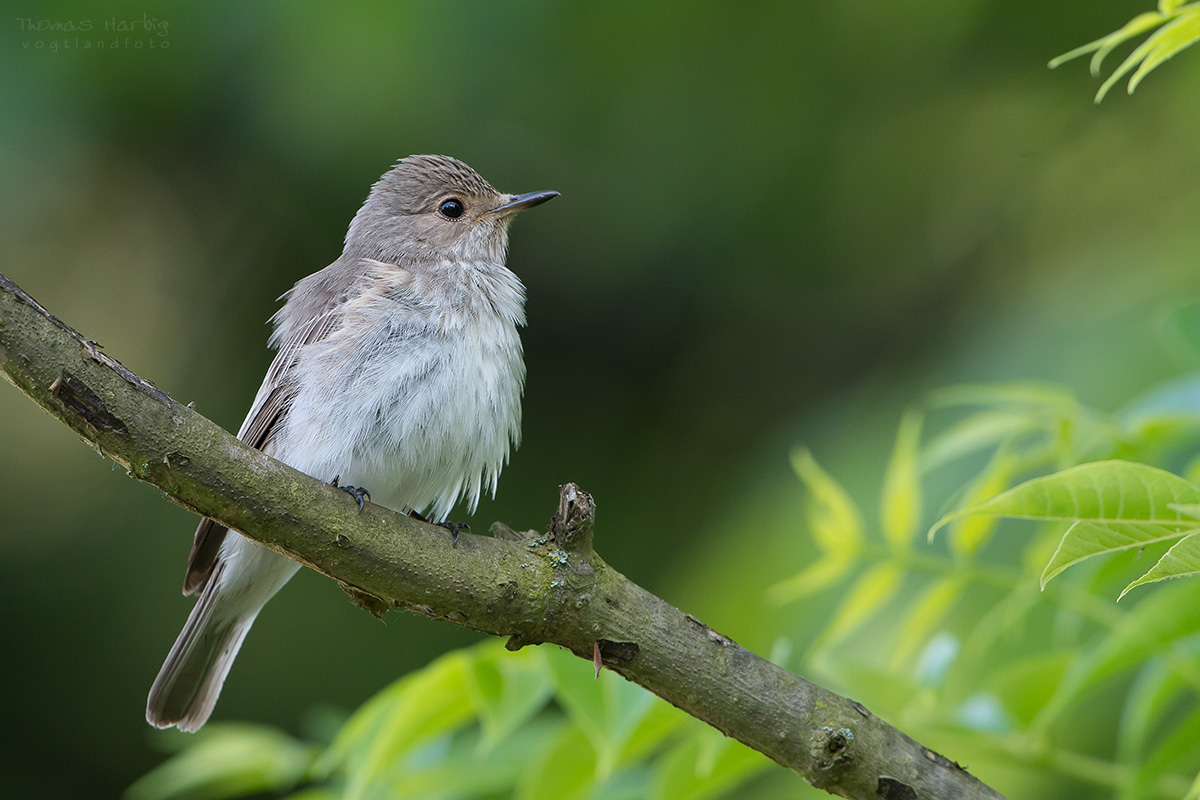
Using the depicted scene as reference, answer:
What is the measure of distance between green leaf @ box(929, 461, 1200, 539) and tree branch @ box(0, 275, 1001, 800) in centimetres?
78

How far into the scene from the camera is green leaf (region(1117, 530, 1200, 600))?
1.29 metres

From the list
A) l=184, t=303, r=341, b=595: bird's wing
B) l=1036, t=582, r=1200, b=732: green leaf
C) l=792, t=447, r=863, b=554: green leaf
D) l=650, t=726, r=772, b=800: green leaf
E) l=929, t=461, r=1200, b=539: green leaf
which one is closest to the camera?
l=929, t=461, r=1200, b=539: green leaf

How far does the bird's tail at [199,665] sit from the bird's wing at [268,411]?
10 centimetres

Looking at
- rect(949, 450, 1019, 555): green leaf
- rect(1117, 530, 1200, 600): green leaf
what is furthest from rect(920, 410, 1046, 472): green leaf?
rect(1117, 530, 1200, 600): green leaf

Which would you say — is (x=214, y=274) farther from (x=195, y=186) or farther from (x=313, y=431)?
(x=313, y=431)

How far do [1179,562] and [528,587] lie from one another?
1.24 meters

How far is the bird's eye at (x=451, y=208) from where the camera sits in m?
4.46

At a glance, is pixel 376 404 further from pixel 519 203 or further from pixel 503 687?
pixel 519 203

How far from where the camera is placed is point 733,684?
2.18 metres

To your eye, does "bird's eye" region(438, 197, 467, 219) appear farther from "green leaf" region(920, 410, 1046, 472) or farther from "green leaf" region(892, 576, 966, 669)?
"green leaf" region(892, 576, 966, 669)

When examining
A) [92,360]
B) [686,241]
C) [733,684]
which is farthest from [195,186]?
[733,684]

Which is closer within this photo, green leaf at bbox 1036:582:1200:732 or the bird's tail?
green leaf at bbox 1036:582:1200:732

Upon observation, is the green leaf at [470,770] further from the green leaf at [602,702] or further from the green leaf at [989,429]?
the green leaf at [989,429]

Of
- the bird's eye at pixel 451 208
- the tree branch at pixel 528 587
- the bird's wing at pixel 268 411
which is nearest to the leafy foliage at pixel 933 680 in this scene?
the tree branch at pixel 528 587
